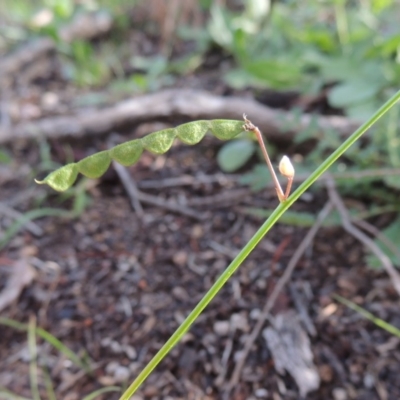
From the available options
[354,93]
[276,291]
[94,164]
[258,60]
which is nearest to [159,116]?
[258,60]

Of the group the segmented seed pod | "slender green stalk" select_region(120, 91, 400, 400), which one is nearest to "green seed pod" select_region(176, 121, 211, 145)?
the segmented seed pod

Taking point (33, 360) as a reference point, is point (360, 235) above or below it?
above

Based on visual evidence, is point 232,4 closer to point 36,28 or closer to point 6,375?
point 36,28

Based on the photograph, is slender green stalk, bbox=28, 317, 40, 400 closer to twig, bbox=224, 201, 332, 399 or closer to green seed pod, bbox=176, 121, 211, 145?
twig, bbox=224, 201, 332, 399

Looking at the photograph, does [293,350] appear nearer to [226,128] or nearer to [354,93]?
A: [226,128]

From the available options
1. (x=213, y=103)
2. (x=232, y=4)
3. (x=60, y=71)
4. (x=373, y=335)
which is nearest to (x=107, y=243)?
(x=213, y=103)

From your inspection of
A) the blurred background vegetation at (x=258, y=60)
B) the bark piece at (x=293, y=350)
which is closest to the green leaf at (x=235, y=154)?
the blurred background vegetation at (x=258, y=60)

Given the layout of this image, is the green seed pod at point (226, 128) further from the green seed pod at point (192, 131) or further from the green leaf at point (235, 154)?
the green leaf at point (235, 154)
